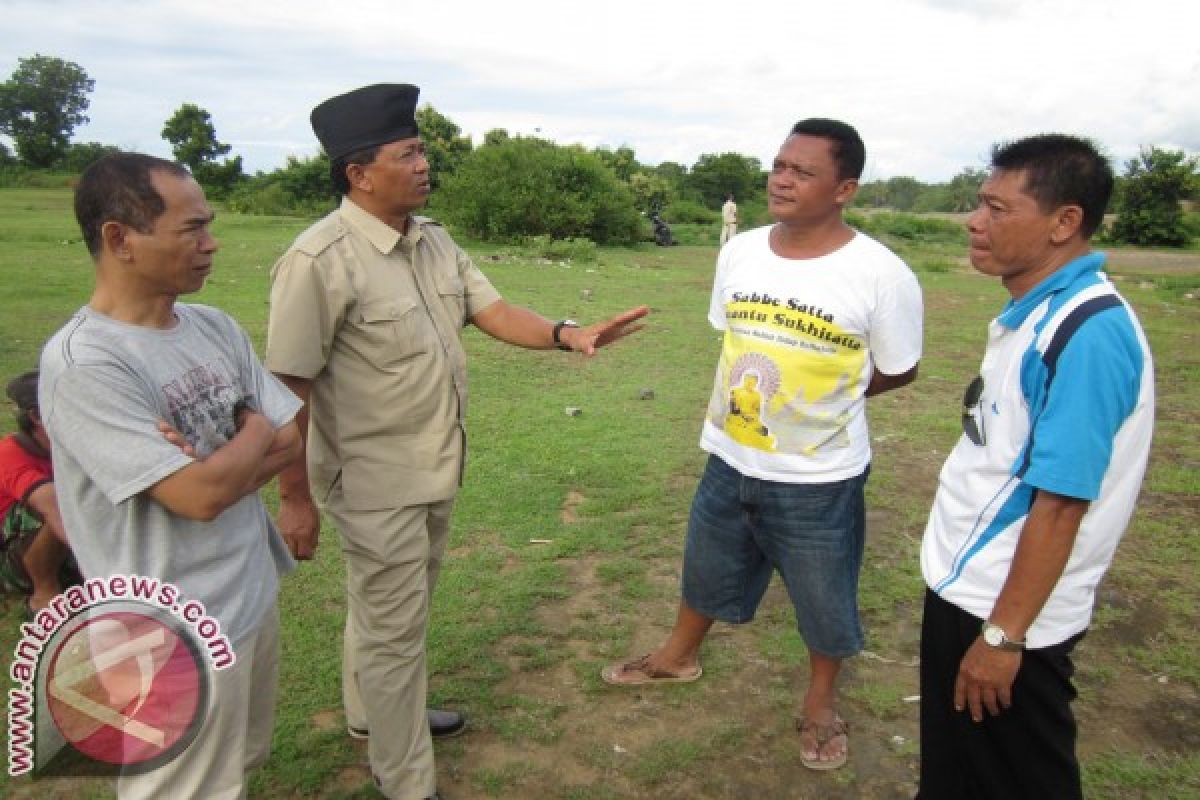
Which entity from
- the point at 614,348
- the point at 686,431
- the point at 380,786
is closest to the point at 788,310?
the point at 380,786

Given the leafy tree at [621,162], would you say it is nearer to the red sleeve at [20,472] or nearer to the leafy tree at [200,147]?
the leafy tree at [200,147]

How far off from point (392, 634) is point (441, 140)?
103ft

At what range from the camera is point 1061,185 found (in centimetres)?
191

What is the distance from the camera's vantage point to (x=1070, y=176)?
1.90 m

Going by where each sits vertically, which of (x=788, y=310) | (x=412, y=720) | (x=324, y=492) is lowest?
(x=412, y=720)

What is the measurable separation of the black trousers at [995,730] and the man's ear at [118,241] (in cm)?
207

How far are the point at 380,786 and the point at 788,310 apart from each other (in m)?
1.94

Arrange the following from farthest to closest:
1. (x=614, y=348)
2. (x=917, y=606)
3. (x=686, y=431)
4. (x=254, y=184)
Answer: (x=254, y=184) → (x=614, y=348) → (x=686, y=431) → (x=917, y=606)

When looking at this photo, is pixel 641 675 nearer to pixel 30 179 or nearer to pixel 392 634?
pixel 392 634

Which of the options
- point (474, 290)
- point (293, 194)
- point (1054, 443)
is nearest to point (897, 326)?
point (1054, 443)

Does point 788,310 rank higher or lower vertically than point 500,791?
higher

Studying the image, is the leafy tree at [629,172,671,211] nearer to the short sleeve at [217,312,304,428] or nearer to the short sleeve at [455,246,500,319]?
the short sleeve at [455,246,500,319]

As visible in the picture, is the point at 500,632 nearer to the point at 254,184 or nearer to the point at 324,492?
the point at 324,492

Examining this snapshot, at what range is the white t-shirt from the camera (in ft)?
8.61
